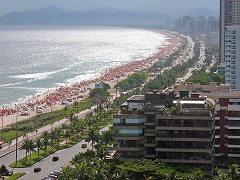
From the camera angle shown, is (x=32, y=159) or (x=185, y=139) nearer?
(x=185, y=139)

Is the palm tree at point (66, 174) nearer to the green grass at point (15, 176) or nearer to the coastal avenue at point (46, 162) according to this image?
the coastal avenue at point (46, 162)

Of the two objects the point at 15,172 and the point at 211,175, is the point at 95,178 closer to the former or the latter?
the point at 211,175

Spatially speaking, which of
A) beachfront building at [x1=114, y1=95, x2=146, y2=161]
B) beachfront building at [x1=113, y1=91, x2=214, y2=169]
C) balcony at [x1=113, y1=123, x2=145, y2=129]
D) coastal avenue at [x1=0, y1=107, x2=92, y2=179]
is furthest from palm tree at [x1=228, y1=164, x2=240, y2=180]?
coastal avenue at [x1=0, y1=107, x2=92, y2=179]

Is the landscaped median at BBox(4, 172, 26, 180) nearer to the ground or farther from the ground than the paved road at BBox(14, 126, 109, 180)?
nearer to the ground

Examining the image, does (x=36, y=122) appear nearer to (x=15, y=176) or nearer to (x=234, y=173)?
(x=15, y=176)

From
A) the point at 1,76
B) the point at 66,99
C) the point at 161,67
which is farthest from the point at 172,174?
the point at 161,67

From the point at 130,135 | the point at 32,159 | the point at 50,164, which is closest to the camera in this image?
the point at 130,135

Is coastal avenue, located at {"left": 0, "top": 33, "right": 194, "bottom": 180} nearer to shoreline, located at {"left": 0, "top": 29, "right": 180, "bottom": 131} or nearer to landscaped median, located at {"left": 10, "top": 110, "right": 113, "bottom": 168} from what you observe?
landscaped median, located at {"left": 10, "top": 110, "right": 113, "bottom": 168}

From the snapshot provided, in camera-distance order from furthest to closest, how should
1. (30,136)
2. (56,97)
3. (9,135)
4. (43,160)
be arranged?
1. (56,97)
2. (9,135)
3. (30,136)
4. (43,160)

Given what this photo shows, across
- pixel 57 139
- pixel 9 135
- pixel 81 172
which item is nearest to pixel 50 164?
pixel 57 139
